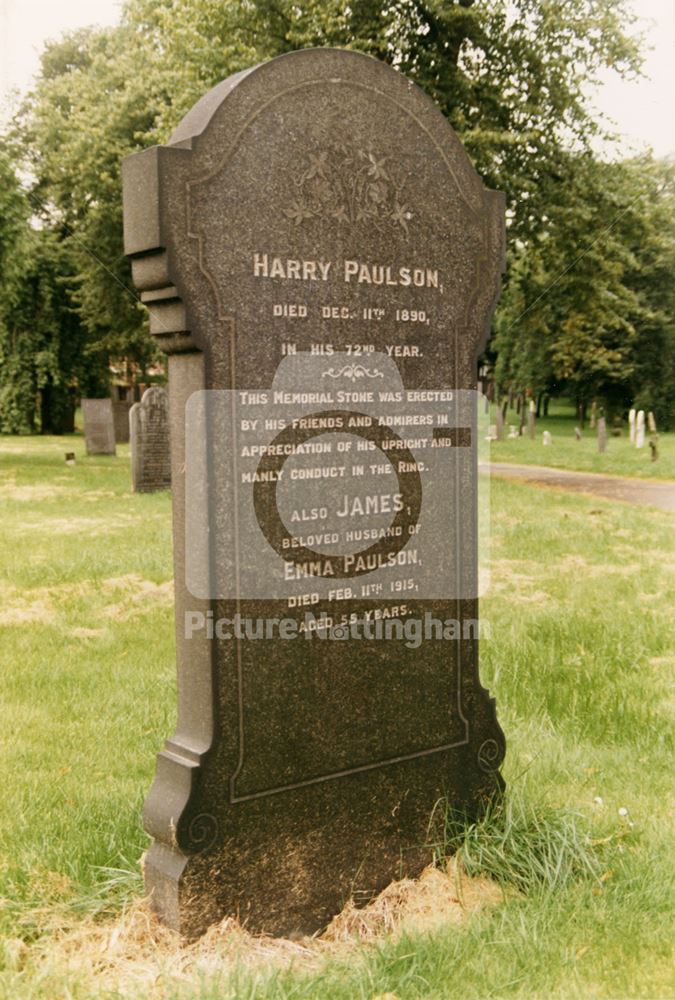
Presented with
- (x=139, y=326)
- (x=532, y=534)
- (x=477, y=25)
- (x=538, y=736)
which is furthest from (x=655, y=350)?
(x=538, y=736)

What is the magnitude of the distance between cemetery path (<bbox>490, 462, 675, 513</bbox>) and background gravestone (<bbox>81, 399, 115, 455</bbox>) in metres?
10.8

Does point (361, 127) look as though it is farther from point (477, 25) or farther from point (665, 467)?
point (665, 467)

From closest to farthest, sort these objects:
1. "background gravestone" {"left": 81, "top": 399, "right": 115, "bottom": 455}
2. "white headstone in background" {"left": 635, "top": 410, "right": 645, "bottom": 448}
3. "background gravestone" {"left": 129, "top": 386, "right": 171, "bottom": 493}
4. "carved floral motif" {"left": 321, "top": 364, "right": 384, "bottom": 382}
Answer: "carved floral motif" {"left": 321, "top": 364, "right": 384, "bottom": 382} < "background gravestone" {"left": 129, "top": 386, "right": 171, "bottom": 493} < "background gravestone" {"left": 81, "top": 399, "right": 115, "bottom": 455} < "white headstone in background" {"left": 635, "top": 410, "right": 645, "bottom": 448}

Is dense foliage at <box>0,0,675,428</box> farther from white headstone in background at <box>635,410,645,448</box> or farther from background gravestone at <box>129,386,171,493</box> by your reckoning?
background gravestone at <box>129,386,171,493</box>

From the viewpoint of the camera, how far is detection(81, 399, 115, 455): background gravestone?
28.2 metres

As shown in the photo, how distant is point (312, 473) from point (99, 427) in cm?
2530

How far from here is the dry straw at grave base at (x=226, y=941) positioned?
3465 millimetres

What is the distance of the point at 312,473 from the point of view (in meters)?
4.02

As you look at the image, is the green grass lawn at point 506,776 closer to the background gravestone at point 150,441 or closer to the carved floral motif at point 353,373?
the carved floral motif at point 353,373

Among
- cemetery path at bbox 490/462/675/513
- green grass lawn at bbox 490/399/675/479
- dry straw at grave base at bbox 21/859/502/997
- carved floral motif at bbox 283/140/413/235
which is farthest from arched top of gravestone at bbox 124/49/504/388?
green grass lawn at bbox 490/399/675/479

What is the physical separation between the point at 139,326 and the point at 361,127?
31021 mm

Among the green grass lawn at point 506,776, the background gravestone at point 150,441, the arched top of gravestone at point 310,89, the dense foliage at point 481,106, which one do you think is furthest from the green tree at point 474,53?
the arched top of gravestone at point 310,89

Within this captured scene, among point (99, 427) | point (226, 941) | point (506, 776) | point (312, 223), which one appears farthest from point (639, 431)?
point (226, 941)

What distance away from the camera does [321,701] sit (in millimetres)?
4070
